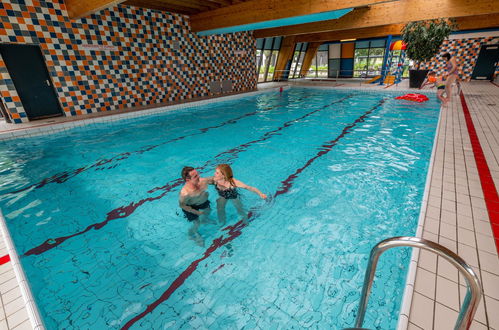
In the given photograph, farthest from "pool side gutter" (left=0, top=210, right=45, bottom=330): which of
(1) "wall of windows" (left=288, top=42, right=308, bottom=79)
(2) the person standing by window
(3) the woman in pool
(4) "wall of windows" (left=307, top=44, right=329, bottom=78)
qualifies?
(4) "wall of windows" (left=307, top=44, right=329, bottom=78)

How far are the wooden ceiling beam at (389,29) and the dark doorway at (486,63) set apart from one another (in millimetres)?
2294

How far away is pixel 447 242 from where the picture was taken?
1853 mm

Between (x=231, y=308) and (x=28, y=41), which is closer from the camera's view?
(x=231, y=308)

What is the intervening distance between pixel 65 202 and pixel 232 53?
32.5ft

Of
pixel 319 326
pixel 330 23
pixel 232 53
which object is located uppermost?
pixel 330 23

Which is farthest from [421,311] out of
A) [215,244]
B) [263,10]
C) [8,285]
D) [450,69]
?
[450,69]

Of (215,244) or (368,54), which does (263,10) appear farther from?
(368,54)

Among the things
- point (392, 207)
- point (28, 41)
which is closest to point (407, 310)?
point (392, 207)

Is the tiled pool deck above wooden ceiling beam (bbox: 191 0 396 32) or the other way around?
the other way around

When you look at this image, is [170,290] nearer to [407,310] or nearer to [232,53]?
[407,310]

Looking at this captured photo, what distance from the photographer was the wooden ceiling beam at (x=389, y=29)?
32.4 ft

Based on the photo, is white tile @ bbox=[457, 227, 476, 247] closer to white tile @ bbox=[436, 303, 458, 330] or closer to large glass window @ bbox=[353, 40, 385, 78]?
white tile @ bbox=[436, 303, 458, 330]

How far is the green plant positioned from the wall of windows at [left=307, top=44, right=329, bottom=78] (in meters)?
10.6

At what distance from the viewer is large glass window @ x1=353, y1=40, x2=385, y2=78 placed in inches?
682
